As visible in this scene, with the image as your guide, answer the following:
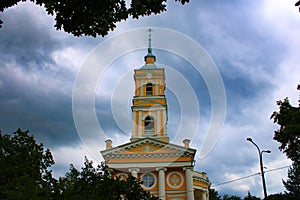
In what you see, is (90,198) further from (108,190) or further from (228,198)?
(228,198)

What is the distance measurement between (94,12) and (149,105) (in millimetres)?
35654

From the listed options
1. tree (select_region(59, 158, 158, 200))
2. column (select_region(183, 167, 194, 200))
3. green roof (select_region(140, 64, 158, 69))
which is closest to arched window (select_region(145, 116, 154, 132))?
green roof (select_region(140, 64, 158, 69))

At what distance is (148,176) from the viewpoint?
37188 mm

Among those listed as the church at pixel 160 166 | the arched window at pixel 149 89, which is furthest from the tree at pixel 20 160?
the arched window at pixel 149 89

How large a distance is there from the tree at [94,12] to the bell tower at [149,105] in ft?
110

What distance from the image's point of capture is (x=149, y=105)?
43.4m

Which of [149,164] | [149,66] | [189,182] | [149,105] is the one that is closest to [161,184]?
[149,164]

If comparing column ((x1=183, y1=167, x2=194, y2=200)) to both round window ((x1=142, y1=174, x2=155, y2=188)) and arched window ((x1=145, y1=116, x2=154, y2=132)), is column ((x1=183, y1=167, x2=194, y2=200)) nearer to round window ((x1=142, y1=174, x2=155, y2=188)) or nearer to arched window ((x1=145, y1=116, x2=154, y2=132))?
round window ((x1=142, y1=174, x2=155, y2=188))

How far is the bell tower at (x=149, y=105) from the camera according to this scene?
1654 inches

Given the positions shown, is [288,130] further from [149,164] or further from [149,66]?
[149,66]

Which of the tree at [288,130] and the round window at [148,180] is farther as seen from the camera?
the round window at [148,180]

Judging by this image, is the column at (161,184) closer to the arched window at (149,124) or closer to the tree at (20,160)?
the arched window at (149,124)

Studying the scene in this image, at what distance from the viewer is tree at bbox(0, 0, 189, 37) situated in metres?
7.55

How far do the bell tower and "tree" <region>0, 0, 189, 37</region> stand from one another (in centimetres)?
3339
